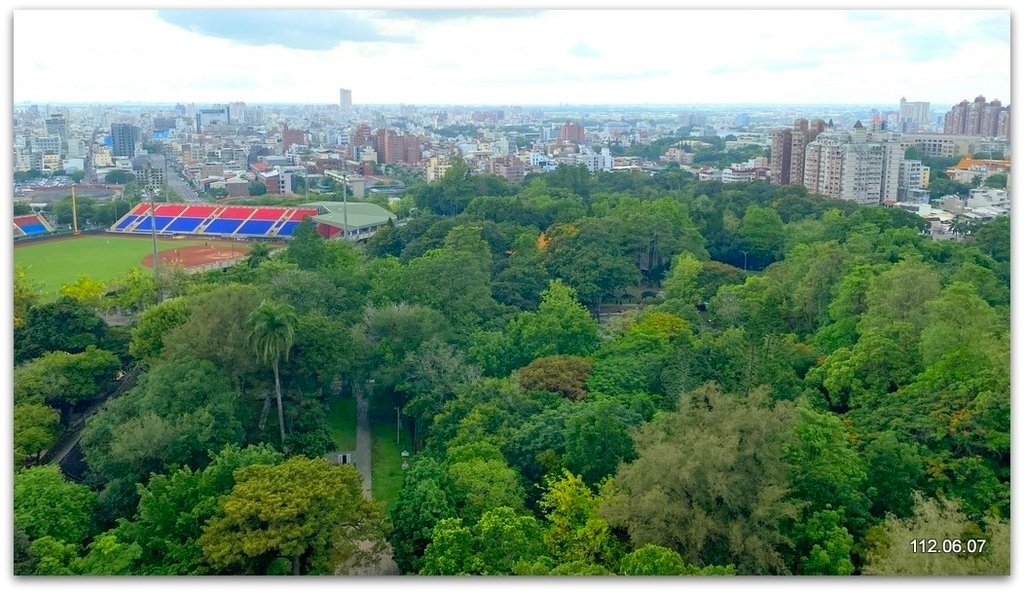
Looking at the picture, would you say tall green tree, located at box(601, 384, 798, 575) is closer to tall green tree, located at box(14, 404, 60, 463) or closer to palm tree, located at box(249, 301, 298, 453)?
palm tree, located at box(249, 301, 298, 453)

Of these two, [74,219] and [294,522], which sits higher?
[74,219]

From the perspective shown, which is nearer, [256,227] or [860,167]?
[256,227]

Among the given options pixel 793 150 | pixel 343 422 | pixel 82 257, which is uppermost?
pixel 793 150

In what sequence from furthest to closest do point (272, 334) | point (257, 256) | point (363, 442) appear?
point (257, 256) → point (363, 442) → point (272, 334)

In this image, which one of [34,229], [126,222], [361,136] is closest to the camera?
[34,229]

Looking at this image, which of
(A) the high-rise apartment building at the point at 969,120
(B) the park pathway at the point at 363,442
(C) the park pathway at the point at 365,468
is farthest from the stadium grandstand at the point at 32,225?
(A) the high-rise apartment building at the point at 969,120

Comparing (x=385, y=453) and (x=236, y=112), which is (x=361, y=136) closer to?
(x=236, y=112)

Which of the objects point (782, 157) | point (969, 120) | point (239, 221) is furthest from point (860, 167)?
point (239, 221)

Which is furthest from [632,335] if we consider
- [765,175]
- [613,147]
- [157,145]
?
[613,147]
